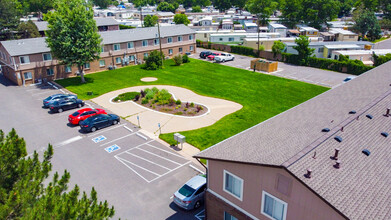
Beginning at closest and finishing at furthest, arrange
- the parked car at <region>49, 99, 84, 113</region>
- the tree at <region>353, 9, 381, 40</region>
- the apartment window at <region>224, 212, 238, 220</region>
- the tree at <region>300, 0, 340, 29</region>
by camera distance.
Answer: the apartment window at <region>224, 212, 238, 220</region>
the parked car at <region>49, 99, 84, 113</region>
the tree at <region>353, 9, 381, 40</region>
the tree at <region>300, 0, 340, 29</region>

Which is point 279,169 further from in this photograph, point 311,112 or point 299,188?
point 311,112

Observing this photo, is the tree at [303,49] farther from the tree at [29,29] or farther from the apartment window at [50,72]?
the tree at [29,29]

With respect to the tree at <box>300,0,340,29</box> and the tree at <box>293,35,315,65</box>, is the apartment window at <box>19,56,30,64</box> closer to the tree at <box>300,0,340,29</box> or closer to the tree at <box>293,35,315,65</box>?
the tree at <box>293,35,315,65</box>

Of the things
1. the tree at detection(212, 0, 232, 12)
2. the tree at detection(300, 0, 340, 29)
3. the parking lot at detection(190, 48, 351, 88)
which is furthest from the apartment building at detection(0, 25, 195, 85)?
the tree at detection(212, 0, 232, 12)

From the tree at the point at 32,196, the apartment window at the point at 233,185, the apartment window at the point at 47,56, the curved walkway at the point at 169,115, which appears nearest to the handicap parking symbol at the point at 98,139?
the curved walkway at the point at 169,115

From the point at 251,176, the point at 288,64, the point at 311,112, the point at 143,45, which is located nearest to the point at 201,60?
the point at 143,45

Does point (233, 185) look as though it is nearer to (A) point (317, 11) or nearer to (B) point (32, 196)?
(B) point (32, 196)

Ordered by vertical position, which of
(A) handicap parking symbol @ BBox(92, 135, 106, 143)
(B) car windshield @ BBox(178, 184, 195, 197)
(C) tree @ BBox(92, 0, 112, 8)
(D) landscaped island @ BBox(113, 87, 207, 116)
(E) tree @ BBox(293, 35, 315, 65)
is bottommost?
(A) handicap parking symbol @ BBox(92, 135, 106, 143)
